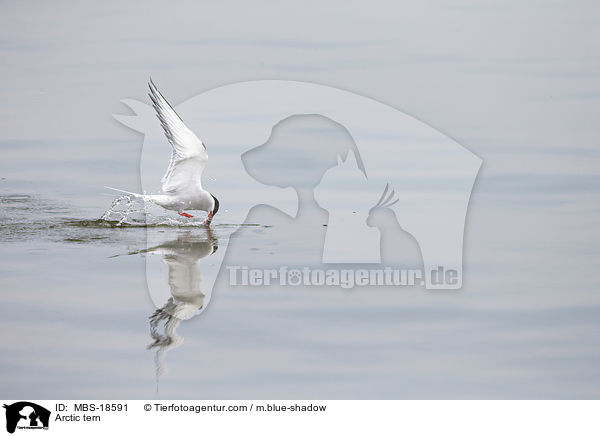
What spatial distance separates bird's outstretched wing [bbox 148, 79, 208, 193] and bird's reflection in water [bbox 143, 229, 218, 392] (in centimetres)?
44

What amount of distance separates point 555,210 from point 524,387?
2982mm

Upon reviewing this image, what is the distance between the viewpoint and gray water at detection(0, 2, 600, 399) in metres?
5.58

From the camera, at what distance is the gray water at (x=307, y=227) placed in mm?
5582

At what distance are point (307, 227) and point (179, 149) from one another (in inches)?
45.8

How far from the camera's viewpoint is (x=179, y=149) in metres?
7.80

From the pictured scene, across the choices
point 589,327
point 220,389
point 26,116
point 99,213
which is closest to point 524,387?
point 589,327

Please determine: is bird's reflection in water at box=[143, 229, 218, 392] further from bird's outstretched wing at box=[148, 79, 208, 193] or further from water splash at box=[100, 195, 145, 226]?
water splash at box=[100, 195, 145, 226]

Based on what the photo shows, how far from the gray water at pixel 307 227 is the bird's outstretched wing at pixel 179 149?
387mm

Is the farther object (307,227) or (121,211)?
(121,211)

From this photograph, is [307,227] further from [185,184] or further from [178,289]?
[178,289]
